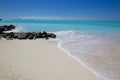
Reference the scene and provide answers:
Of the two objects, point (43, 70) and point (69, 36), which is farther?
point (69, 36)

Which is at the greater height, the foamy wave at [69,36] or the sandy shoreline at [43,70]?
the sandy shoreline at [43,70]

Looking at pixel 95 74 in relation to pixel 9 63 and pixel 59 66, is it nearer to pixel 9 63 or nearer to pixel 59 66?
pixel 59 66

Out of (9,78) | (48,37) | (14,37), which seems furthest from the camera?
(48,37)

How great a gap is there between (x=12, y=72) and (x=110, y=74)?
3.56 m

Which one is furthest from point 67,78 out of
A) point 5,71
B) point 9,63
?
point 9,63

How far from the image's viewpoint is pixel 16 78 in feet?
15.8

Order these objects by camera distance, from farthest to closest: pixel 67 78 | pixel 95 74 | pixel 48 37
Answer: pixel 48 37
pixel 95 74
pixel 67 78

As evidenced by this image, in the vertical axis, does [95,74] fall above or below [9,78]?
below

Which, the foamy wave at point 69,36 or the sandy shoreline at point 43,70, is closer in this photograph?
the sandy shoreline at point 43,70

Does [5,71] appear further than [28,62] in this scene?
No

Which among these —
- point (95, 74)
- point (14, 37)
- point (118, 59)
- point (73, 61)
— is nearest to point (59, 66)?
point (73, 61)

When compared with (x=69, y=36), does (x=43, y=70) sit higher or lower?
higher

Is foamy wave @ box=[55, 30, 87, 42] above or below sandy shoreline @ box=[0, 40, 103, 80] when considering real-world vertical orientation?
below

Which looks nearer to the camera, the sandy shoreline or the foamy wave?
the sandy shoreline
